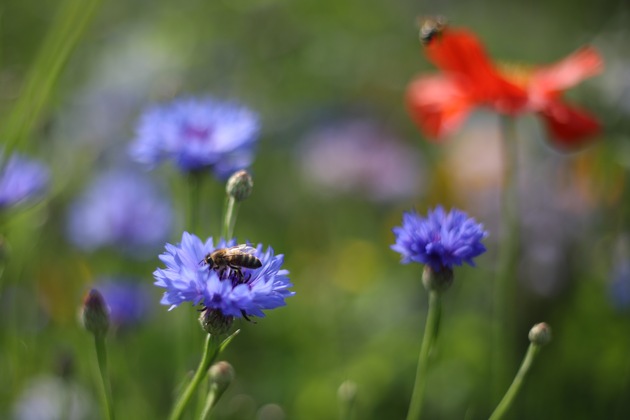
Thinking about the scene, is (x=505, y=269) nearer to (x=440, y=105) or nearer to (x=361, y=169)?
(x=440, y=105)

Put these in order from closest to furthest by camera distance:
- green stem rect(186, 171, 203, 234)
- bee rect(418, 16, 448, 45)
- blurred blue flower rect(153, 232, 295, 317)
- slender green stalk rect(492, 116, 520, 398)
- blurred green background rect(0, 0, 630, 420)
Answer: blurred blue flower rect(153, 232, 295, 317) < green stem rect(186, 171, 203, 234) < bee rect(418, 16, 448, 45) < slender green stalk rect(492, 116, 520, 398) < blurred green background rect(0, 0, 630, 420)

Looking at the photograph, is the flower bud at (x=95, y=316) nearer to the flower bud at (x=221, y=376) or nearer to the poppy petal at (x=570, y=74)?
the flower bud at (x=221, y=376)

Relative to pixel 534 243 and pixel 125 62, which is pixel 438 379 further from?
pixel 125 62

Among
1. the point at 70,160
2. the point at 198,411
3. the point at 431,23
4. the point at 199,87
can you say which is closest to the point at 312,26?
the point at 199,87

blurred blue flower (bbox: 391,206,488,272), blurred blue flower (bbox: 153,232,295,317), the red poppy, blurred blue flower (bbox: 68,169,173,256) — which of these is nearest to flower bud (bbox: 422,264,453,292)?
blurred blue flower (bbox: 391,206,488,272)

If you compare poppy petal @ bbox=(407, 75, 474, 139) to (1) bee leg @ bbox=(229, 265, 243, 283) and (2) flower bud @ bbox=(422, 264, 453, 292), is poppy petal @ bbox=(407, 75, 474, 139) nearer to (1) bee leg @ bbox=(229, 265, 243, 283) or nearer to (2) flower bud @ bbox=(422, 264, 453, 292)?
(2) flower bud @ bbox=(422, 264, 453, 292)

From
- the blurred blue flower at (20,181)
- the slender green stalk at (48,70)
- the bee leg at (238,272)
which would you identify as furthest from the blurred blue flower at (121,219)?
the bee leg at (238,272)
